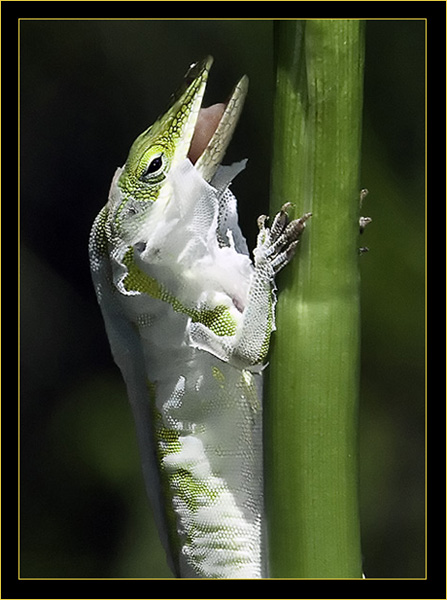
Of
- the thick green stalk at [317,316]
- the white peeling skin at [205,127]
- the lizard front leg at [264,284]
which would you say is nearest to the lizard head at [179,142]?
the white peeling skin at [205,127]

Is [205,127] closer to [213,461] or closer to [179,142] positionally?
[179,142]

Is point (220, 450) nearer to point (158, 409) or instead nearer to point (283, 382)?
point (158, 409)

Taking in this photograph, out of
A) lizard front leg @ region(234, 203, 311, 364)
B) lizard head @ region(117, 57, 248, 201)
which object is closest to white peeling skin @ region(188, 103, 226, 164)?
lizard head @ region(117, 57, 248, 201)

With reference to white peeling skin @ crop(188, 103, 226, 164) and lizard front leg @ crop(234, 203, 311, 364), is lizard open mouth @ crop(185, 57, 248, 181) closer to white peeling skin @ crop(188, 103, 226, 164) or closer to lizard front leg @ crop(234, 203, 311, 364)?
white peeling skin @ crop(188, 103, 226, 164)

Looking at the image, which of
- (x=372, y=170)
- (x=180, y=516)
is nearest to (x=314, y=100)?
(x=180, y=516)

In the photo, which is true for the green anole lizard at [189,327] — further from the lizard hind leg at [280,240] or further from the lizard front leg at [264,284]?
the lizard hind leg at [280,240]
